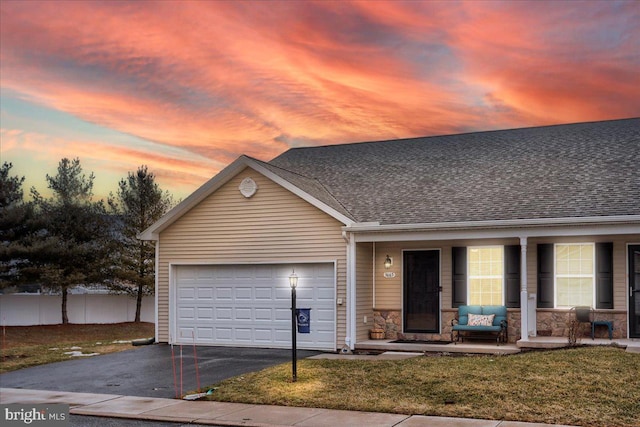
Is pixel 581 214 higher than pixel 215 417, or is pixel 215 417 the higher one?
pixel 581 214

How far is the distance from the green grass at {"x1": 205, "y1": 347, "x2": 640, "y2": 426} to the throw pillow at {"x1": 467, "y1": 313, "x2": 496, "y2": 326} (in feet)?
7.35

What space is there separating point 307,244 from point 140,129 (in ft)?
29.1

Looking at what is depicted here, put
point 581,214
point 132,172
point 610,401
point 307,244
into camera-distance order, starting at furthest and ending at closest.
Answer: point 132,172, point 307,244, point 581,214, point 610,401

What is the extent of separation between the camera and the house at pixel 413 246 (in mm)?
16750

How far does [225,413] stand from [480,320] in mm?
8324

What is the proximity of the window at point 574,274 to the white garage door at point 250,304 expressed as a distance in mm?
5621

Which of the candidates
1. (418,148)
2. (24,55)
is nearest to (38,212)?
(24,55)

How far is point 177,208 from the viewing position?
65.1 ft

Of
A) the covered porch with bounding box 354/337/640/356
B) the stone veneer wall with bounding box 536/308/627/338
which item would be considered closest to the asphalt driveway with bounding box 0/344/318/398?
the covered porch with bounding box 354/337/640/356

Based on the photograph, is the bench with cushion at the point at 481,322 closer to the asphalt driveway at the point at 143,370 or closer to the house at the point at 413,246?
the house at the point at 413,246

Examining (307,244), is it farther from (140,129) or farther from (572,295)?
(140,129)

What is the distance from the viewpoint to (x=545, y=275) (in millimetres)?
17297

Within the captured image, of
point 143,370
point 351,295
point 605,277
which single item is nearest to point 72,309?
point 143,370

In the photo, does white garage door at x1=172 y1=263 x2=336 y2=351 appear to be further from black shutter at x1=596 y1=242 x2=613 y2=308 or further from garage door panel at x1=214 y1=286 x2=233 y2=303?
black shutter at x1=596 y1=242 x2=613 y2=308
